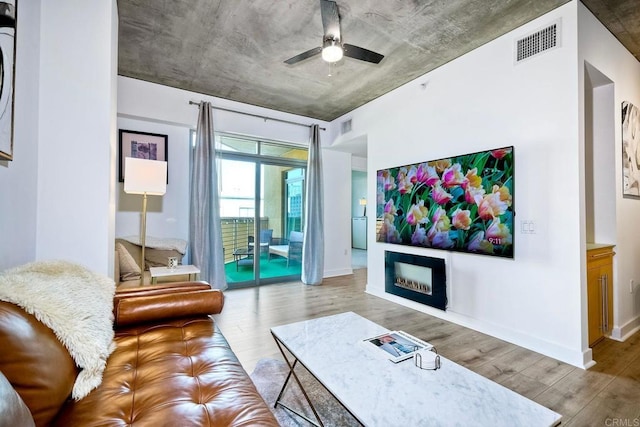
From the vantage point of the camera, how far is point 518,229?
8.79 ft

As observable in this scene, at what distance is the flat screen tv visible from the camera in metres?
2.75

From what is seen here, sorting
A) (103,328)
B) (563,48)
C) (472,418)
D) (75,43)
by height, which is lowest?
(472,418)

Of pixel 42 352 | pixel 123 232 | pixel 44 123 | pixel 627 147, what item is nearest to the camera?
pixel 42 352

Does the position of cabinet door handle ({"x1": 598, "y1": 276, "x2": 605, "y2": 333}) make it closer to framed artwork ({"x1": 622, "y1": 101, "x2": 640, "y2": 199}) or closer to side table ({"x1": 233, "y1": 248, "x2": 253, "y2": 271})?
framed artwork ({"x1": 622, "y1": 101, "x2": 640, "y2": 199})

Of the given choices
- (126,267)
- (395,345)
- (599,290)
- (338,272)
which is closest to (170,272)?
(126,267)

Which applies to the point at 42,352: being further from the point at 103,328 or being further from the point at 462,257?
the point at 462,257

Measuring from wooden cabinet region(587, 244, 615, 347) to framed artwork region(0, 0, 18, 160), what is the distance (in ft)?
13.1

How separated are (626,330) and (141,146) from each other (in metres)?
5.87

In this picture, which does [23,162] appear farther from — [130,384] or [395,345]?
[395,345]

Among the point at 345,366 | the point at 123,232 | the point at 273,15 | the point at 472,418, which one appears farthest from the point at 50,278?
the point at 123,232

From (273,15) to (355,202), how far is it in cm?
748

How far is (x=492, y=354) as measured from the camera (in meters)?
2.46

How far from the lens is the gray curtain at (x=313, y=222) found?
5.00 metres

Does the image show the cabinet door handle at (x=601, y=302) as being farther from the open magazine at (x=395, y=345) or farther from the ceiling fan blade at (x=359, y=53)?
the ceiling fan blade at (x=359, y=53)
